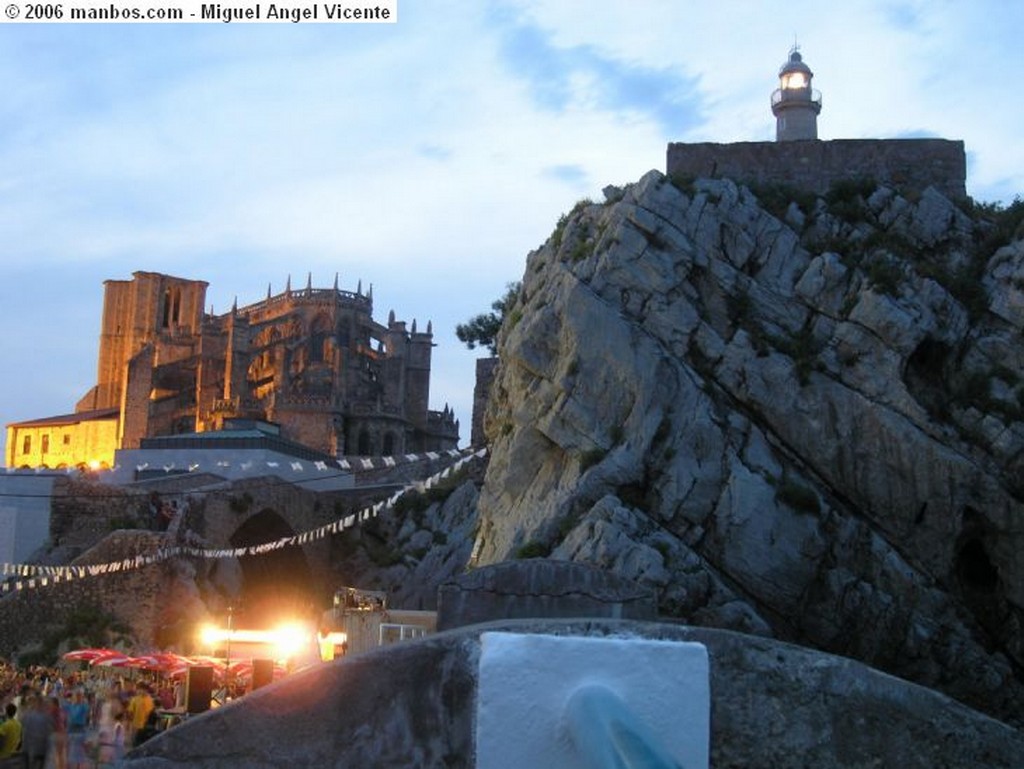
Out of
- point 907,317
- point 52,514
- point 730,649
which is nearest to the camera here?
point 730,649

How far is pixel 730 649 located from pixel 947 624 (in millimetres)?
23199

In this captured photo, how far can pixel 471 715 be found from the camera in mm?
3652

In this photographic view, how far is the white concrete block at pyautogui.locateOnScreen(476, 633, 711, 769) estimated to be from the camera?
352 cm

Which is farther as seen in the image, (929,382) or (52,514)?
(52,514)

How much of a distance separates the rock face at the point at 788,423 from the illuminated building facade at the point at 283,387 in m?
37.8

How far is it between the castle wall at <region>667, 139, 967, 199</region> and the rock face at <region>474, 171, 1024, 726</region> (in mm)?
1411

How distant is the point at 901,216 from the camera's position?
30109mm

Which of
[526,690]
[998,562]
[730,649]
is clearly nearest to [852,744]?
[730,649]

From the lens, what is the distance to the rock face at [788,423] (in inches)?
996

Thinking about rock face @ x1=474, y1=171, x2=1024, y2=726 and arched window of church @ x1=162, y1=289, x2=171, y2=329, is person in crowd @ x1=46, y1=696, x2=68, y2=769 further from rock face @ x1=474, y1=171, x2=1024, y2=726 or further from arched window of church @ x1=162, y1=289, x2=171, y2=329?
arched window of church @ x1=162, y1=289, x2=171, y2=329

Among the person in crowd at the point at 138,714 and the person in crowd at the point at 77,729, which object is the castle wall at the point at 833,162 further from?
the person in crowd at the point at 138,714

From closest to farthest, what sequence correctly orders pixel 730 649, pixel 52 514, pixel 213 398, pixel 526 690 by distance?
pixel 526 690 → pixel 730 649 → pixel 52 514 → pixel 213 398

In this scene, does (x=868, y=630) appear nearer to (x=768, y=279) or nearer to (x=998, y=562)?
(x=998, y=562)

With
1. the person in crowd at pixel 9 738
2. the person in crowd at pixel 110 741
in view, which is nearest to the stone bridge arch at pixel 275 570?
the person in crowd at pixel 110 741
